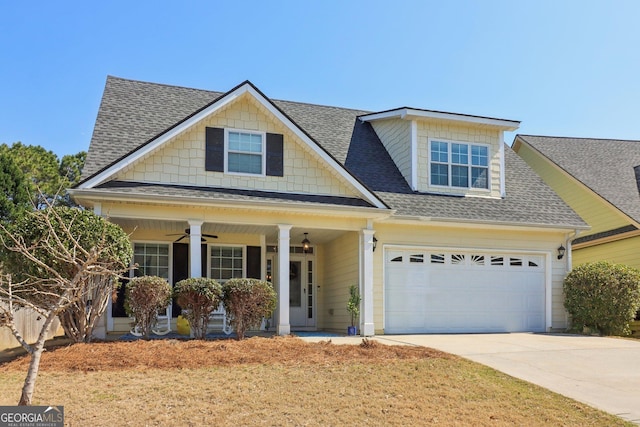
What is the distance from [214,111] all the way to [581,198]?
12299 mm

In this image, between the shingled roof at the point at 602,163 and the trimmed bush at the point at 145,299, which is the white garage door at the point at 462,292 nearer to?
the shingled roof at the point at 602,163

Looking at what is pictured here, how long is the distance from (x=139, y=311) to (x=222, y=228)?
3.63 m

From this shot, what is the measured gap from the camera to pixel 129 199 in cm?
1164

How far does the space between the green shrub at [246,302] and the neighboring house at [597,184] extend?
9.78 metres

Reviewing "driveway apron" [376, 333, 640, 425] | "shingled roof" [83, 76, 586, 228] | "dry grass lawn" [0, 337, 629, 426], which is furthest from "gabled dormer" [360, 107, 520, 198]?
"dry grass lawn" [0, 337, 629, 426]

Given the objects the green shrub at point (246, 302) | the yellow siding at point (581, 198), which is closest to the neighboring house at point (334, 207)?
the green shrub at point (246, 302)

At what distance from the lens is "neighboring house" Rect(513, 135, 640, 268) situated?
1761cm

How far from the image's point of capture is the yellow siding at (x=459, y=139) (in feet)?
51.0

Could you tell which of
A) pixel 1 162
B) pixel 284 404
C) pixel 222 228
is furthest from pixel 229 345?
pixel 1 162

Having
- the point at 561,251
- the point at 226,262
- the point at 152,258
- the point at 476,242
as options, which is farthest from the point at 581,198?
the point at 152,258

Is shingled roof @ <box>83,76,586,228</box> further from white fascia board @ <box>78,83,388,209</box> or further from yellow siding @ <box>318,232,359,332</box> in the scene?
yellow siding @ <box>318,232,359,332</box>

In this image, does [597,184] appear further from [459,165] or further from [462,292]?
[462,292]

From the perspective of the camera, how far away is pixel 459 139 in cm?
1598
